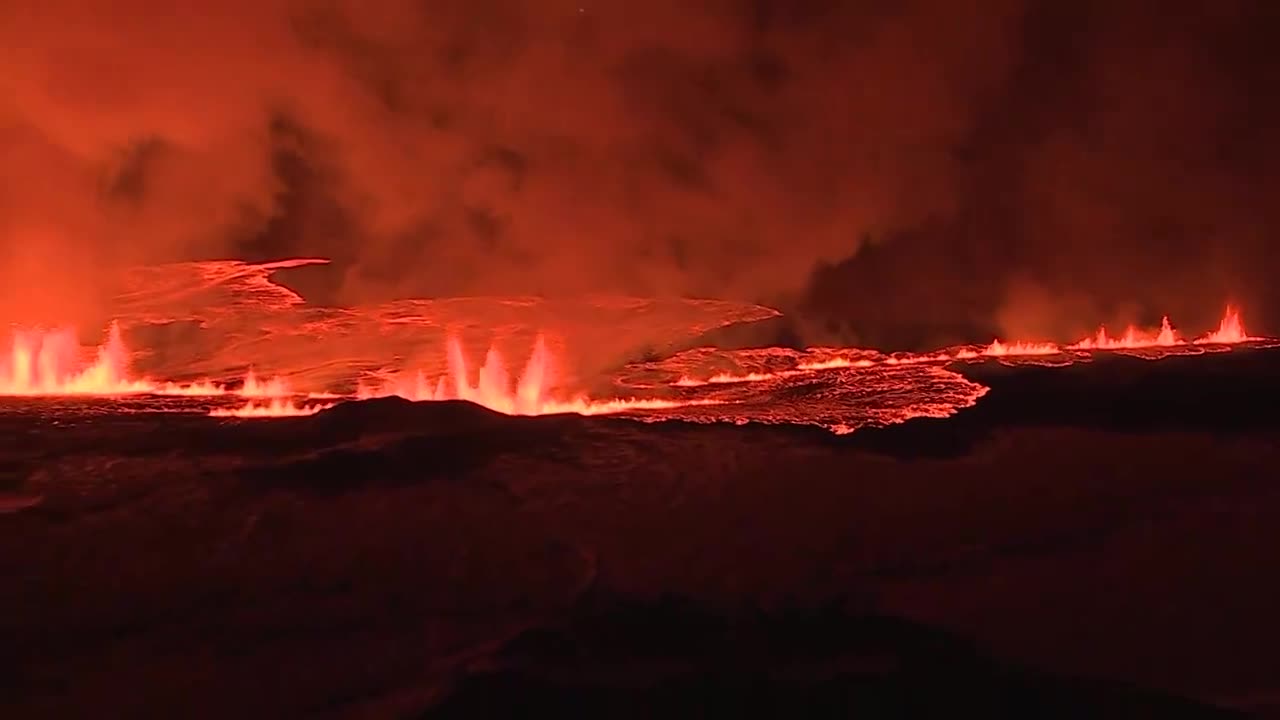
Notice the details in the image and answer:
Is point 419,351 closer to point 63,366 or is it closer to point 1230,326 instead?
point 63,366

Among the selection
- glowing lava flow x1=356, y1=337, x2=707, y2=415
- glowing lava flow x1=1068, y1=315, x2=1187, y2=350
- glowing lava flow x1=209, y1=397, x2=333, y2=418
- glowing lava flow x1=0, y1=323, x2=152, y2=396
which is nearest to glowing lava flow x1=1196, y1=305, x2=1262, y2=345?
glowing lava flow x1=1068, y1=315, x2=1187, y2=350

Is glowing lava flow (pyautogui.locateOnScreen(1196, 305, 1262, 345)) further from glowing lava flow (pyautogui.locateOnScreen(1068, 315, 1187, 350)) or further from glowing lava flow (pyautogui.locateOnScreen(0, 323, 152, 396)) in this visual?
glowing lava flow (pyautogui.locateOnScreen(0, 323, 152, 396))

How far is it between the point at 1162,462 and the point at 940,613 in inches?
102

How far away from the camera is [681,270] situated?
13.8 m

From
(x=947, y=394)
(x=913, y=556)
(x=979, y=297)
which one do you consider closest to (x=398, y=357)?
(x=947, y=394)

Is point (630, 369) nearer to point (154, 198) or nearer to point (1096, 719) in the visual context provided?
point (154, 198)

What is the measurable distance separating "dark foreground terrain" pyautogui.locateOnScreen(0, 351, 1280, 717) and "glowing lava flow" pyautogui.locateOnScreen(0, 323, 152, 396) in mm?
3160

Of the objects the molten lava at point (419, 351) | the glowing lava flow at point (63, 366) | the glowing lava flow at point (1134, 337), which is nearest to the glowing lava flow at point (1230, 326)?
the glowing lava flow at point (1134, 337)

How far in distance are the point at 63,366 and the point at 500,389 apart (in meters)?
4.89

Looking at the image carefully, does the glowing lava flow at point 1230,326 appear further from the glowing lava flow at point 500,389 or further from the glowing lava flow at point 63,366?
the glowing lava flow at point 63,366

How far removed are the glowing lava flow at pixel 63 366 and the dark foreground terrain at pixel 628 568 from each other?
316 cm

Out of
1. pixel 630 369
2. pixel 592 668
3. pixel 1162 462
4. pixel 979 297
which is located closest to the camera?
pixel 592 668

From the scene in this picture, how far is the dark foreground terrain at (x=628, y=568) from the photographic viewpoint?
335 centimetres

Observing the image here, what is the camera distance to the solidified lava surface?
3.37m
